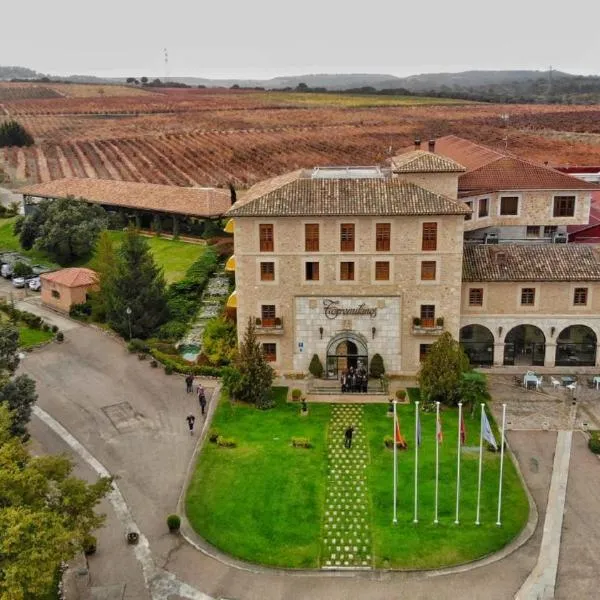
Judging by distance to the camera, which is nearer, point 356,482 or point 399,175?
point 356,482

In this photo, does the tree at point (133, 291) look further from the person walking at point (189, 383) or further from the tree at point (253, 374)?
the tree at point (253, 374)

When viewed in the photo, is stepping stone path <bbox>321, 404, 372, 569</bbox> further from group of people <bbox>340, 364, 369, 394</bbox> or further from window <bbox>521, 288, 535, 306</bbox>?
window <bbox>521, 288, 535, 306</bbox>

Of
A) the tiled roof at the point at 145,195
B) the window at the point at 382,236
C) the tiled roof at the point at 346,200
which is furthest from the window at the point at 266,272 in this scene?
the tiled roof at the point at 145,195

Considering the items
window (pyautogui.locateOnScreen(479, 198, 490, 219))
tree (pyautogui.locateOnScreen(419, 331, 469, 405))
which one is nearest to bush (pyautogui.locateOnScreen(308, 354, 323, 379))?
tree (pyautogui.locateOnScreen(419, 331, 469, 405))

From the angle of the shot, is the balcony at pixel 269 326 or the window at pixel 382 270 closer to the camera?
the window at pixel 382 270

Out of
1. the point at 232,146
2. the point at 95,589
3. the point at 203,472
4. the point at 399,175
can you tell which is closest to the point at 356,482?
the point at 203,472

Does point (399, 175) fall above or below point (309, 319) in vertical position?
above

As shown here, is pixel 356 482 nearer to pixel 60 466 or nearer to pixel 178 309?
pixel 60 466
